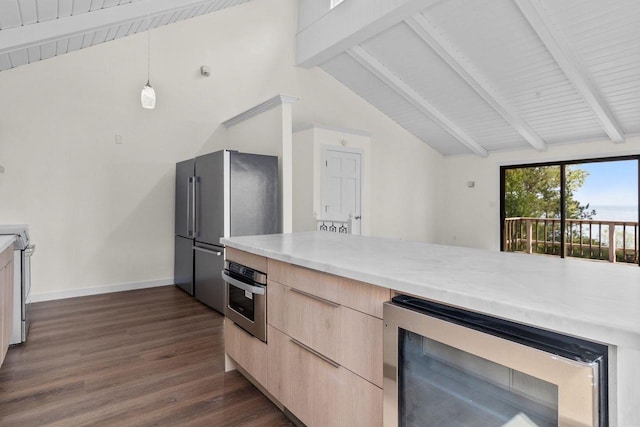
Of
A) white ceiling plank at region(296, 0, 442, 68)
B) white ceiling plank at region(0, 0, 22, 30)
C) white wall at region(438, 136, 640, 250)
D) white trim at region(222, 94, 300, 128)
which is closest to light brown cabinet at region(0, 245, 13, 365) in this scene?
white ceiling plank at region(0, 0, 22, 30)

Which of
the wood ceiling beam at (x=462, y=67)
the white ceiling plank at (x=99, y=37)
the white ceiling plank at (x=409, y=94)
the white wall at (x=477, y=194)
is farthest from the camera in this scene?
the white wall at (x=477, y=194)

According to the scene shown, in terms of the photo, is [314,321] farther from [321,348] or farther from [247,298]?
[247,298]

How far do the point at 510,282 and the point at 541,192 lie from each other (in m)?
6.99

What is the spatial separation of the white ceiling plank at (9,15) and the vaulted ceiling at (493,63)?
11.9 ft

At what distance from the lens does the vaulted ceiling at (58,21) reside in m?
2.48

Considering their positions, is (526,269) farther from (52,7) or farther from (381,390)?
(52,7)

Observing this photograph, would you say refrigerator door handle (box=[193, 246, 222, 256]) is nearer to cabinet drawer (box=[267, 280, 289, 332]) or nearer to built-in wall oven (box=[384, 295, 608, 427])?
cabinet drawer (box=[267, 280, 289, 332])

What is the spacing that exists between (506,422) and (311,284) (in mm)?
865

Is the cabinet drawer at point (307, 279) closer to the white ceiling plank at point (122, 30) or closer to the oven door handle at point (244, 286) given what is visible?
the oven door handle at point (244, 286)

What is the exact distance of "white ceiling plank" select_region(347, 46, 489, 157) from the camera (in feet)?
18.7

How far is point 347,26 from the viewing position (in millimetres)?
5184

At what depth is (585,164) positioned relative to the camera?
6375 millimetres

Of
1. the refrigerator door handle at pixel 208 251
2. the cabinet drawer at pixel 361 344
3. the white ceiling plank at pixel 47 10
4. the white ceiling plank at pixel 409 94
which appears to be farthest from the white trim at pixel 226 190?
the white ceiling plank at pixel 409 94

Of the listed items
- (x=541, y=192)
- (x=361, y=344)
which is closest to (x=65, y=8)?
(x=361, y=344)
